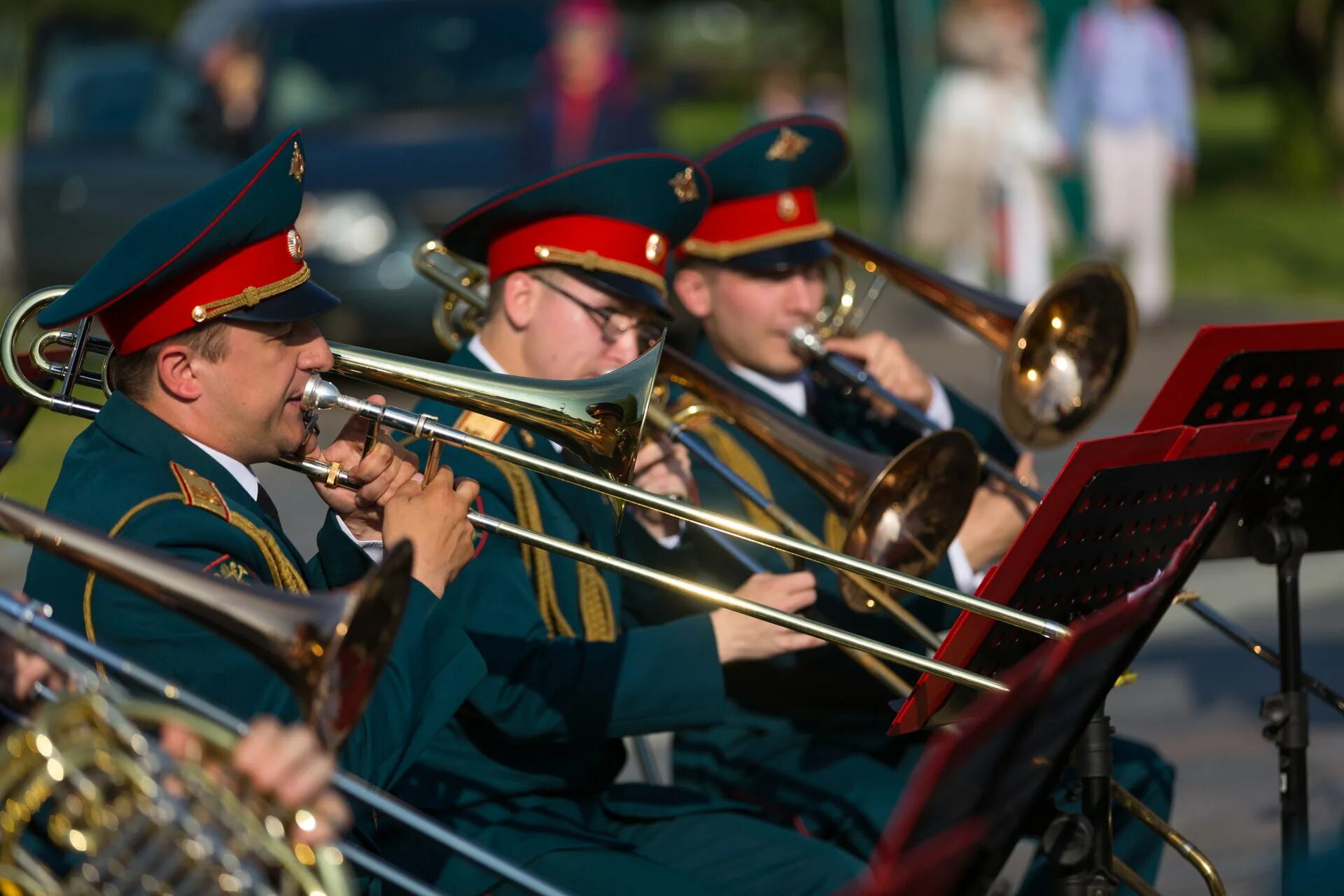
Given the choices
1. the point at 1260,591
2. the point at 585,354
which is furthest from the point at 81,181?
the point at 585,354

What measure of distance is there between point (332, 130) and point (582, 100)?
49.8 inches

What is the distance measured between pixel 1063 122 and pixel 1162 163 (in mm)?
644

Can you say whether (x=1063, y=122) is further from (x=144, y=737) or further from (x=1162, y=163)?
(x=144, y=737)

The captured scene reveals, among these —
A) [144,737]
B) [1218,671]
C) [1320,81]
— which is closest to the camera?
[144,737]

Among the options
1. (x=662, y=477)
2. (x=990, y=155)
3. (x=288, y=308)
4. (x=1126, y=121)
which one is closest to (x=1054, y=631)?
(x=662, y=477)

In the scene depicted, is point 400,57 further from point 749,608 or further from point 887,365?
point 749,608

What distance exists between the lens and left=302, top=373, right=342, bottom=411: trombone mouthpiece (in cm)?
250

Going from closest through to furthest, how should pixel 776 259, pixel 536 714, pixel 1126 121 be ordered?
1. pixel 536 714
2. pixel 776 259
3. pixel 1126 121

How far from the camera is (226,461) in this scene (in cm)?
250

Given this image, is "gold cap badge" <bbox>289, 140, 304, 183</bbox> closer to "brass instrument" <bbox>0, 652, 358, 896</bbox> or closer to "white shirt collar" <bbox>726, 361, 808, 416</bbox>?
"brass instrument" <bbox>0, 652, 358, 896</bbox>

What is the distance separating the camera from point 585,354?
311 centimetres

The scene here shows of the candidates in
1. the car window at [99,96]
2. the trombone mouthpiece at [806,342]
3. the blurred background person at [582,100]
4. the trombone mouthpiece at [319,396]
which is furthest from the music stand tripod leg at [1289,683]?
the car window at [99,96]

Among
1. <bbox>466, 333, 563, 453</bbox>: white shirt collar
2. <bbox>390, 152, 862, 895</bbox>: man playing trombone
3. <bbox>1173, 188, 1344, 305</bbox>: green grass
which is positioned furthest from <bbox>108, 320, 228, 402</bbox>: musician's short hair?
<bbox>1173, 188, 1344, 305</bbox>: green grass

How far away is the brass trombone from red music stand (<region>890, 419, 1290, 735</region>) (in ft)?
0.16
